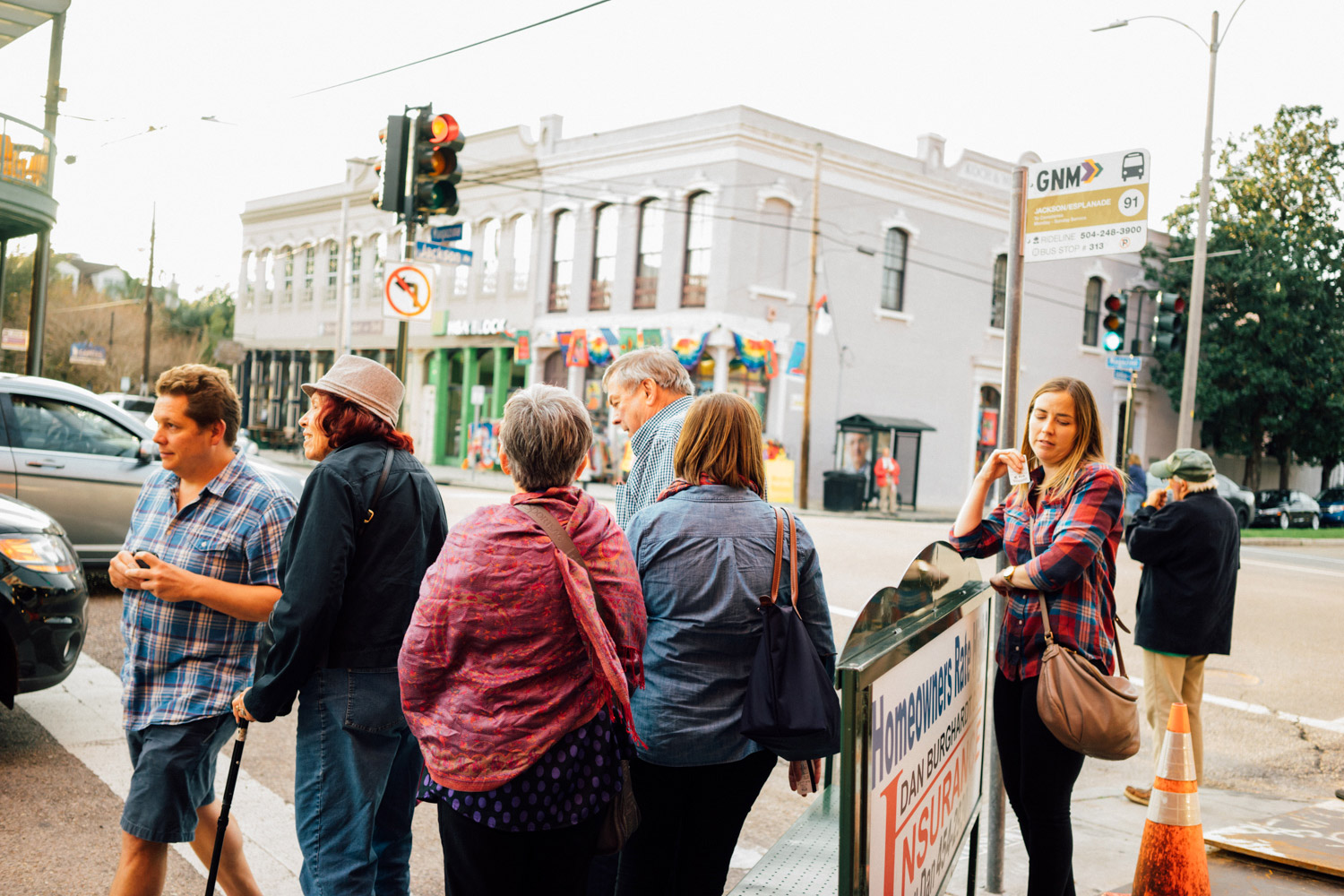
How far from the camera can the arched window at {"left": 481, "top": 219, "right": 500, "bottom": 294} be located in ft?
99.7

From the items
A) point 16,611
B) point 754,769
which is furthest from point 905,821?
point 16,611

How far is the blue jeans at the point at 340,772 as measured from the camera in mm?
2848

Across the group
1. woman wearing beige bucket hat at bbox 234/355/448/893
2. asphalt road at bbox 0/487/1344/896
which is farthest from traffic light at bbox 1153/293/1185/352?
woman wearing beige bucket hat at bbox 234/355/448/893

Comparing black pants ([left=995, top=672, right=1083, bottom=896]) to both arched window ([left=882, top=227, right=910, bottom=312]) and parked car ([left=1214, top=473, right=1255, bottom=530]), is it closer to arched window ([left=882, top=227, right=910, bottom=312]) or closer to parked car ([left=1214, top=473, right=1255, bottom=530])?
parked car ([left=1214, top=473, right=1255, bottom=530])

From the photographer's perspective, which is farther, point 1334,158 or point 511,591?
point 1334,158

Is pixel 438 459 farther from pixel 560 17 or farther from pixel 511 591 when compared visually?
pixel 511 591

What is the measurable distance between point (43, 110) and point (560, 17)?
9039 millimetres

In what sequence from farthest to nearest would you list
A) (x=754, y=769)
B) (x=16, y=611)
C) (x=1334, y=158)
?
(x=1334, y=158) → (x=16, y=611) → (x=754, y=769)

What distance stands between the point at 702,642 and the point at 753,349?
2223 cm

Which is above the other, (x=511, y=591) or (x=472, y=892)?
(x=511, y=591)

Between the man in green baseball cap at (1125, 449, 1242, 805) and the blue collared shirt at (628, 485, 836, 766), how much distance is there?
3.11 meters

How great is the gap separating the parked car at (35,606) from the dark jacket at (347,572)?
274 centimetres

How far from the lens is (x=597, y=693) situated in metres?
2.45

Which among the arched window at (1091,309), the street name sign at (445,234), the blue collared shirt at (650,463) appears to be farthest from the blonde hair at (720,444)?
the arched window at (1091,309)
